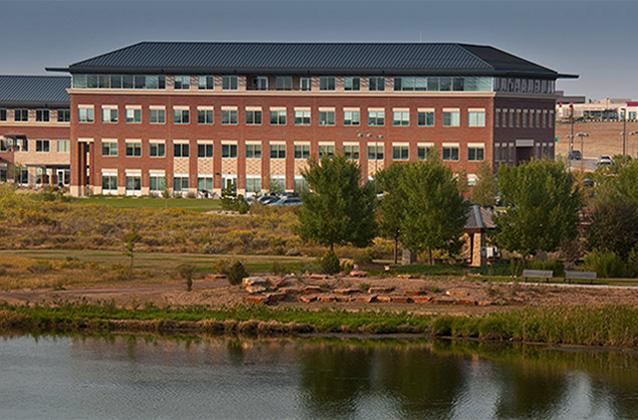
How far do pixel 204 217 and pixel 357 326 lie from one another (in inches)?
1770

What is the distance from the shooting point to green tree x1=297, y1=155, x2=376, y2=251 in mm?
73688

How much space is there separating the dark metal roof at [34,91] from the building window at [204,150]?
16.2m

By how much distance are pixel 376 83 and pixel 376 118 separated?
290cm

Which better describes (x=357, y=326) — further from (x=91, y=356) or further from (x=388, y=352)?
(x=91, y=356)

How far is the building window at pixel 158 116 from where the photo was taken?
420ft

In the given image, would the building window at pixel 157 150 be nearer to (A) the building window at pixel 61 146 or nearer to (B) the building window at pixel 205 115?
(B) the building window at pixel 205 115

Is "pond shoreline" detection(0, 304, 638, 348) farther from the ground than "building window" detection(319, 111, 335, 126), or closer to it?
closer to it

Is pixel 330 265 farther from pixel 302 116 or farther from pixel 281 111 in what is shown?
pixel 281 111

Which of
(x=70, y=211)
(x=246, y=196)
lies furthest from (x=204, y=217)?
(x=246, y=196)

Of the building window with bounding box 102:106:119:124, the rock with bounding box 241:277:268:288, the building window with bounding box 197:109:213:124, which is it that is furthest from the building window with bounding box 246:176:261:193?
the rock with bounding box 241:277:268:288

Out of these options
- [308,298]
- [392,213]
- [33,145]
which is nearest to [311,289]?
[308,298]

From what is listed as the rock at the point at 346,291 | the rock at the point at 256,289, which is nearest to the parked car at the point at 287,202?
the rock at the point at 346,291

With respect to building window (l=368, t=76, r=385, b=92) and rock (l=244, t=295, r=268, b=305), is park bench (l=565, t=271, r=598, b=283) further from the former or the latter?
building window (l=368, t=76, r=385, b=92)

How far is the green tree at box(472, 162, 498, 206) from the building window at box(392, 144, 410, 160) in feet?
36.9
